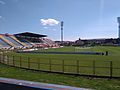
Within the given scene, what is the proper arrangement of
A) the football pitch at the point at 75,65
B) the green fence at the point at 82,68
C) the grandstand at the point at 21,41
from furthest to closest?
1. the grandstand at the point at 21,41
2. the football pitch at the point at 75,65
3. the green fence at the point at 82,68

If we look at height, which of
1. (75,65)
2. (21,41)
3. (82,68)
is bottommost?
(82,68)

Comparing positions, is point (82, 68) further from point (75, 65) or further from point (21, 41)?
point (21, 41)

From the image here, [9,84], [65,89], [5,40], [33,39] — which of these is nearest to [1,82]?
[9,84]

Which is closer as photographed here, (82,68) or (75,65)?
(82,68)

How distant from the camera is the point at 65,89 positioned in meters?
4.48

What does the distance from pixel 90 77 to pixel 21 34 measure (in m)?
99.8

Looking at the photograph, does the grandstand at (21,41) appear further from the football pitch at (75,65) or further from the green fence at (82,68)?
the green fence at (82,68)

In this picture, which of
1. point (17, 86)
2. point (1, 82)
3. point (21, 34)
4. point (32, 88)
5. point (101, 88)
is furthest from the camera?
point (21, 34)

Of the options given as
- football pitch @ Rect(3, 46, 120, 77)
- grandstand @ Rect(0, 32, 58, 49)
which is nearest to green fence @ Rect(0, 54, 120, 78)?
football pitch @ Rect(3, 46, 120, 77)

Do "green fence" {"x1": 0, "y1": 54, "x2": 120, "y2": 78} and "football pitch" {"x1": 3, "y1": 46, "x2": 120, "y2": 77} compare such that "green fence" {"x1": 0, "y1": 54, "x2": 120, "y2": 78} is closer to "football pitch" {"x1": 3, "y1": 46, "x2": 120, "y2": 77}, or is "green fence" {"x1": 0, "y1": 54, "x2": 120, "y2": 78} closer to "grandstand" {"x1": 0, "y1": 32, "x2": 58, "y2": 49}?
"football pitch" {"x1": 3, "y1": 46, "x2": 120, "y2": 77}

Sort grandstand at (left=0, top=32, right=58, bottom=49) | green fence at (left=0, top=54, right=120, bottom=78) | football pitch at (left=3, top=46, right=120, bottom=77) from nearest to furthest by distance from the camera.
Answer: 1. green fence at (left=0, top=54, right=120, bottom=78)
2. football pitch at (left=3, top=46, right=120, bottom=77)
3. grandstand at (left=0, top=32, right=58, bottom=49)

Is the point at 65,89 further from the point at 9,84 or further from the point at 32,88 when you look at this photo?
the point at 9,84

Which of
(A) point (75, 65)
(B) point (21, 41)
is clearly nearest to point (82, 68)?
(A) point (75, 65)

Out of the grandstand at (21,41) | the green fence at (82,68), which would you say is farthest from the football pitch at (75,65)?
the grandstand at (21,41)
